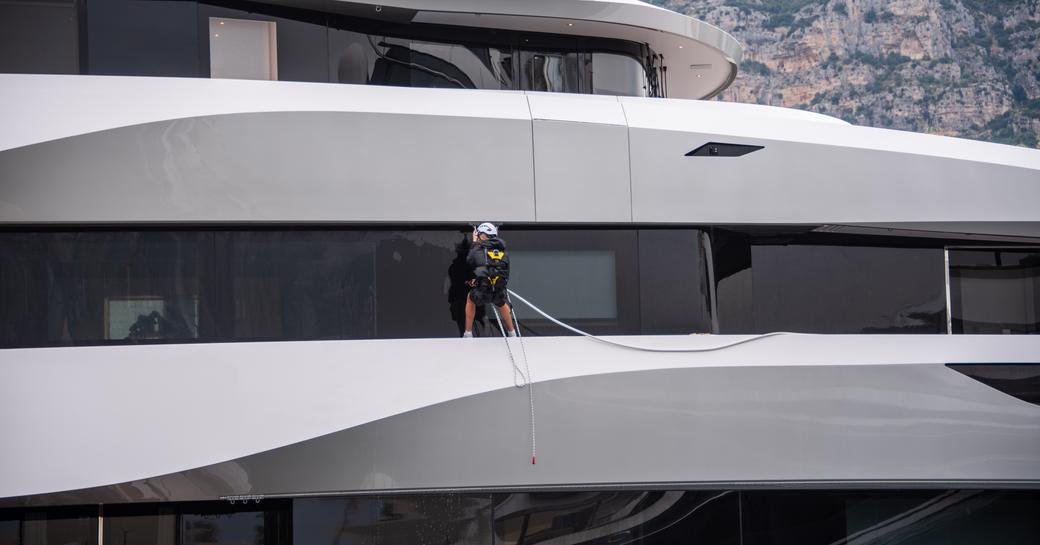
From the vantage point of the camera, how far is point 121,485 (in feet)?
22.0

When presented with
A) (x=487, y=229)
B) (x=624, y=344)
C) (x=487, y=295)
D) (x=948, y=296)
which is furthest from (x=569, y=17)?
(x=948, y=296)

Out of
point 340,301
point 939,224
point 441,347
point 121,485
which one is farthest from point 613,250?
point 121,485

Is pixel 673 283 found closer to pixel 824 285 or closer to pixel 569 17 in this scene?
pixel 824 285

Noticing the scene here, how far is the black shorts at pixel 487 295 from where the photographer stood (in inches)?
292

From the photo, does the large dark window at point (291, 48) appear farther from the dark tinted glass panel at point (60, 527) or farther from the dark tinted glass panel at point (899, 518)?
the dark tinted glass panel at point (899, 518)

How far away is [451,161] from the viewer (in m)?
7.60

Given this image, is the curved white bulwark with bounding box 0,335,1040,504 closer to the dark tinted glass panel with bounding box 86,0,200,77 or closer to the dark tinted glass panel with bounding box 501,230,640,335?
the dark tinted glass panel with bounding box 501,230,640,335

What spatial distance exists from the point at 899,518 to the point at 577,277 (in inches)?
146

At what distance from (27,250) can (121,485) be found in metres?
2.10

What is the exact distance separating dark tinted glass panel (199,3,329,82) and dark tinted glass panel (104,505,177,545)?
4.14 m

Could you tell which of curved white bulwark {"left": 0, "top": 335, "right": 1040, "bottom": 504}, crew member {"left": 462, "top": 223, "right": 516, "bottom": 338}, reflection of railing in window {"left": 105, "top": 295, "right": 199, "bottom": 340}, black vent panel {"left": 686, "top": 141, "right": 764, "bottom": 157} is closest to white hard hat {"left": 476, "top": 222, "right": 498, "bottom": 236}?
crew member {"left": 462, "top": 223, "right": 516, "bottom": 338}

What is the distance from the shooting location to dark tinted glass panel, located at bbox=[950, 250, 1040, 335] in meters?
8.51

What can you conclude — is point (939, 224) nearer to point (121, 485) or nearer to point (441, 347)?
point (441, 347)

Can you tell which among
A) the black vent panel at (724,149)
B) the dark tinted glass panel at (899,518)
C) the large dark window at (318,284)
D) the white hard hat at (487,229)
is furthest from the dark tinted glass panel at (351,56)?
the dark tinted glass panel at (899,518)
